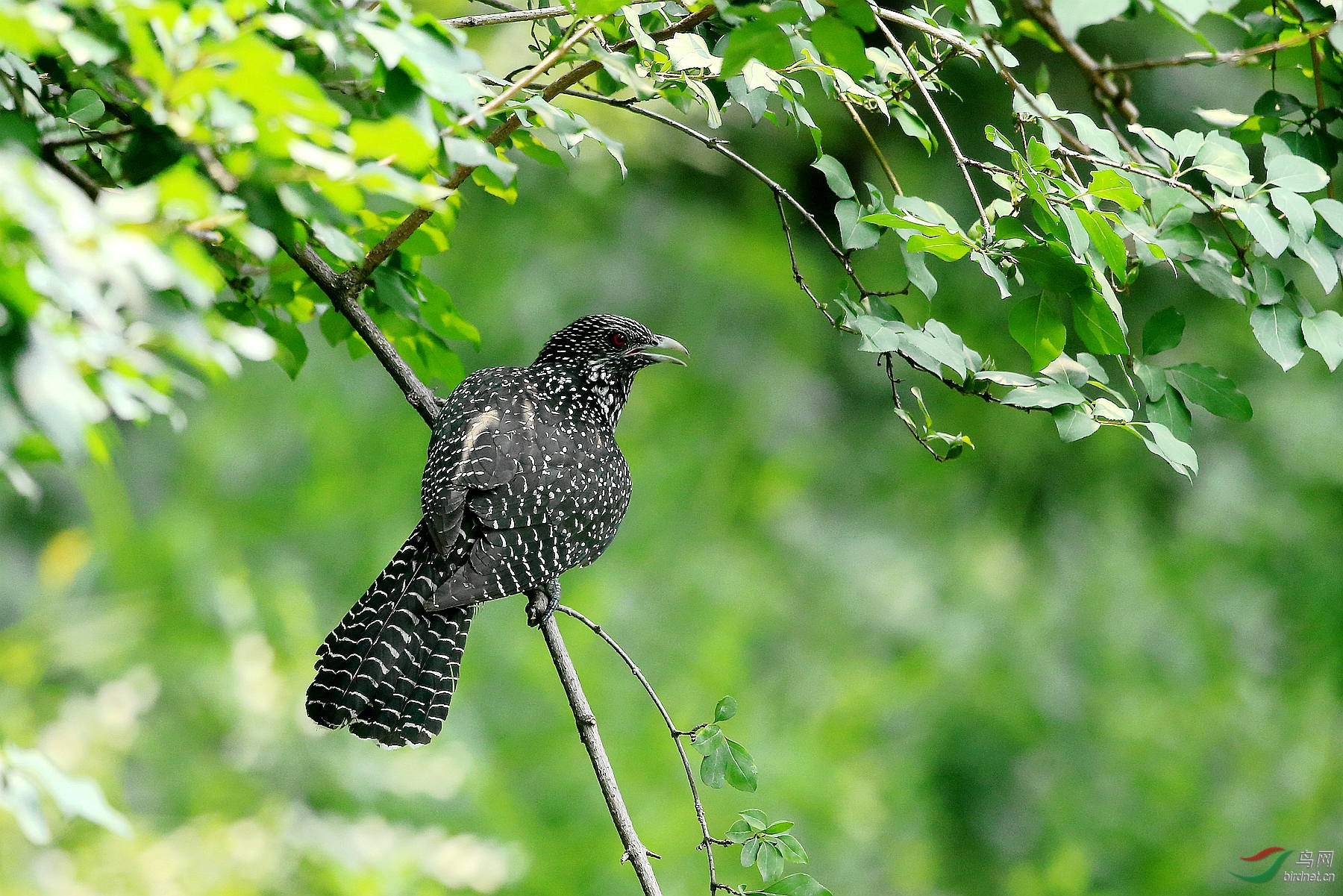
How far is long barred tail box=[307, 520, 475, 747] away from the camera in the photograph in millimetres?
2111

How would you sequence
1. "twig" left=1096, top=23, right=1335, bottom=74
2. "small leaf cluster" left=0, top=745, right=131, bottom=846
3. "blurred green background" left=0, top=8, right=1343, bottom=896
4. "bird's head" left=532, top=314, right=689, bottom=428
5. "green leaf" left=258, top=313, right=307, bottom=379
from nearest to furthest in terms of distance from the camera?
1. "small leaf cluster" left=0, top=745, right=131, bottom=846
2. "twig" left=1096, top=23, right=1335, bottom=74
3. "green leaf" left=258, top=313, right=307, bottom=379
4. "bird's head" left=532, top=314, right=689, bottom=428
5. "blurred green background" left=0, top=8, right=1343, bottom=896

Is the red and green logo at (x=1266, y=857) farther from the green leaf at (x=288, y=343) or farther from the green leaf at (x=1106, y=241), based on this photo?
the green leaf at (x=288, y=343)

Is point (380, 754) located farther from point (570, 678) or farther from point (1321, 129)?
point (1321, 129)

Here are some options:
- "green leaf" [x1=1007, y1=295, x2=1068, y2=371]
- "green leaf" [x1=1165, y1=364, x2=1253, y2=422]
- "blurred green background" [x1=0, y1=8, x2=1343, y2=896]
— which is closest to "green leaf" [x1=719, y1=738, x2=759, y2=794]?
"green leaf" [x1=1007, y1=295, x2=1068, y2=371]

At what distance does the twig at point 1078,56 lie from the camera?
4.63ft

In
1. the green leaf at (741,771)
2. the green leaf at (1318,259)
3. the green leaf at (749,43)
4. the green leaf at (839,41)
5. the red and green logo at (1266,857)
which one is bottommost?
the red and green logo at (1266,857)

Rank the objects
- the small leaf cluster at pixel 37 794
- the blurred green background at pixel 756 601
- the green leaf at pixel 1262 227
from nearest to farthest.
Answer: the small leaf cluster at pixel 37 794 → the green leaf at pixel 1262 227 → the blurred green background at pixel 756 601

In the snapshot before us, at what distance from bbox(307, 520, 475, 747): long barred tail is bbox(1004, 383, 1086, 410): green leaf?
1151 mm

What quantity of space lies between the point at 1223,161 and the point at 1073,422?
1.35ft

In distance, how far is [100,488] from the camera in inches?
193

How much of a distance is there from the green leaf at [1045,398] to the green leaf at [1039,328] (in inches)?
2.3

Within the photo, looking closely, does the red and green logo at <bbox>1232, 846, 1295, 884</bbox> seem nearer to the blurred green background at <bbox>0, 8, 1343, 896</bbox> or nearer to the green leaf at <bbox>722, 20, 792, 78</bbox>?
the blurred green background at <bbox>0, 8, 1343, 896</bbox>

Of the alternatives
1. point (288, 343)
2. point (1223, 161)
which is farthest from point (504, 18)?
point (1223, 161)

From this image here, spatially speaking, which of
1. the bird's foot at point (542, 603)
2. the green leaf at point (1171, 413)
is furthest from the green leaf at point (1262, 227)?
the bird's foot at point (542, 603)
